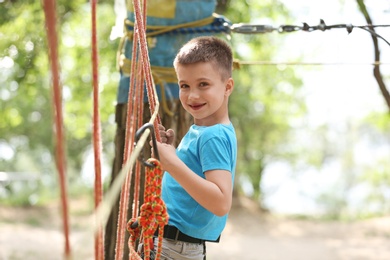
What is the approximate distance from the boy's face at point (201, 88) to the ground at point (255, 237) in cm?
432

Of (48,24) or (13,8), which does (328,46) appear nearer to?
(13,8)

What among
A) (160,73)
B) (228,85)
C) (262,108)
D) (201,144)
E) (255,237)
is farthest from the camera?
(262,108)

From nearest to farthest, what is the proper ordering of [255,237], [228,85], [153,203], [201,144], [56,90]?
[56,90], [153,203], [201,144], [228,85], [255,237]

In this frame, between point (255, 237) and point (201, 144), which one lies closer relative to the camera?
point (201, 144)

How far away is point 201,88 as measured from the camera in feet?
5.49

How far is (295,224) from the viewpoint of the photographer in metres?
10.5

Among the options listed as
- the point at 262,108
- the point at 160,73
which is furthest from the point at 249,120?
the point at 160,73

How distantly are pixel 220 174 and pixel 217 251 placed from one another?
6479 millimetres

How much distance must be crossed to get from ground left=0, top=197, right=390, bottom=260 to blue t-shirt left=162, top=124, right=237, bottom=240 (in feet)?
13.7

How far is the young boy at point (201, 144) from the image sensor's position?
1.60 metres

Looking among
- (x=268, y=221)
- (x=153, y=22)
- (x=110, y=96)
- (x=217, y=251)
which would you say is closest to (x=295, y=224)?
(x=268, y=221)

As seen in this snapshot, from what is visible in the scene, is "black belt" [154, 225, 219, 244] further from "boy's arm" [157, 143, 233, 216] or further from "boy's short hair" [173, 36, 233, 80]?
"boy's short hair" [173, 36, 233, 80]

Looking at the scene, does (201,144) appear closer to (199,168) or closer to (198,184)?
(199,168)

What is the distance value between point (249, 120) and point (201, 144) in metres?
10.8
